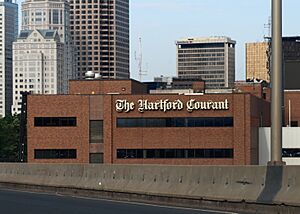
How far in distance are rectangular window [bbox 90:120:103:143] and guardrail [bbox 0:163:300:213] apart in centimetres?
3386

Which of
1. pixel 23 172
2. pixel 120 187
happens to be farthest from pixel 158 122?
pixel 120 187

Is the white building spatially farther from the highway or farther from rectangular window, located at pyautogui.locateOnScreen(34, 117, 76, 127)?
the highway

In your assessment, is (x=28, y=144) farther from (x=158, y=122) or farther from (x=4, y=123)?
(x=4, y=123)

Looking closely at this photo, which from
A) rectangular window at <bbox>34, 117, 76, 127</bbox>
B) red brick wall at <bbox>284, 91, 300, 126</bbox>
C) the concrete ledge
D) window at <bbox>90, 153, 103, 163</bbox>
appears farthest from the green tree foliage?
the concrete ledge

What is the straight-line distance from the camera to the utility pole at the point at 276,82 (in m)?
21.0

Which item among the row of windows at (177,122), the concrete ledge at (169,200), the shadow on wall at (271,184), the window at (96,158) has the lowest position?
the window at (96,158)

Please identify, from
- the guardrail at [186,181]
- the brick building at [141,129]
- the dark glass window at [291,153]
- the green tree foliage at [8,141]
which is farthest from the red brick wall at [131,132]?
the green tree foliage at [8,141]

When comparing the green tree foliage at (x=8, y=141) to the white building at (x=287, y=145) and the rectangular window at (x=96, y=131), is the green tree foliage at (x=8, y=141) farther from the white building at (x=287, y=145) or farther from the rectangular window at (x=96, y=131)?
the white building at (x=287, y=145)

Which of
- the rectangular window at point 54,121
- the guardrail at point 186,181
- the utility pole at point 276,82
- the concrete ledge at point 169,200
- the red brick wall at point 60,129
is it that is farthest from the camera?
the rectangular window at point 54,121

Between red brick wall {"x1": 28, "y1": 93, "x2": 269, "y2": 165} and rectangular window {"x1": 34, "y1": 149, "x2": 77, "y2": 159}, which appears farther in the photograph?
rectangular window {"x1": 34, "y1": 149, "x2": 77, "y2": 159}

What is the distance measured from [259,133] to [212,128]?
22.5 ft

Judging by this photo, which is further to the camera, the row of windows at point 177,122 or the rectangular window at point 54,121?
the rectangular window at point 54,121

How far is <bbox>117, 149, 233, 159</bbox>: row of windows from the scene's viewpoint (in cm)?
7631

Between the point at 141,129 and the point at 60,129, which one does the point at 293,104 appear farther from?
the point at 60,129
